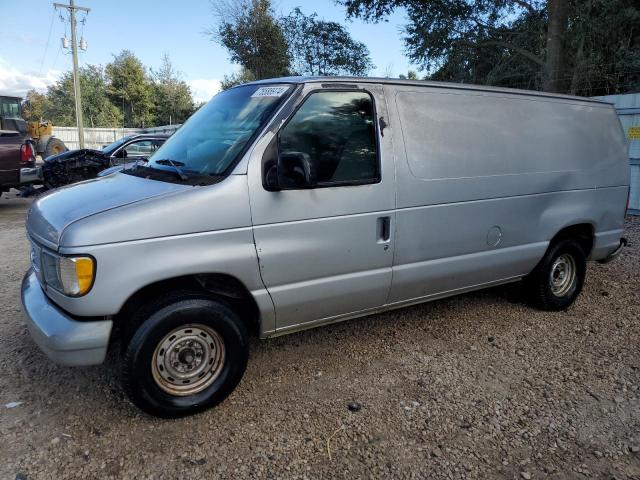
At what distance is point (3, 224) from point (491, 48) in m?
14.6

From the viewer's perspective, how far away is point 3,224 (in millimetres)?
8977

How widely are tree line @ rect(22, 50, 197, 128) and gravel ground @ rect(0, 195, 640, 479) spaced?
4249cm

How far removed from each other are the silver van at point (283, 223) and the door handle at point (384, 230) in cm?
2

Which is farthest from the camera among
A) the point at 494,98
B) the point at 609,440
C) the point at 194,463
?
the point at 494,98

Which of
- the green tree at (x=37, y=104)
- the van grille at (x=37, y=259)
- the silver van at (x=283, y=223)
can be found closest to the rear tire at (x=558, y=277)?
the silver van at (x=283, y=223)

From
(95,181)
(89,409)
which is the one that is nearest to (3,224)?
(95,181)

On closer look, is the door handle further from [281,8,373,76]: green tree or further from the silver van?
[281,8,373,76]: green tree

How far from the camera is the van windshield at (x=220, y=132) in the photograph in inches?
122

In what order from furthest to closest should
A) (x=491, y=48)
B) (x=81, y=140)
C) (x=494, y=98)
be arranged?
1. (x=81, y=140)
2. (x=491, y=48)
3. (x=494, y=98)

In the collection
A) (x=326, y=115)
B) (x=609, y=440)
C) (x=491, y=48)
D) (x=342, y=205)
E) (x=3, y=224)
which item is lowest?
(x=609, y=440)

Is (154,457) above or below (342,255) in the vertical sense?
below

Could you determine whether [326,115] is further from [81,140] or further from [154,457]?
[81,140]

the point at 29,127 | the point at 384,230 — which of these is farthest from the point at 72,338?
the point at 29,127

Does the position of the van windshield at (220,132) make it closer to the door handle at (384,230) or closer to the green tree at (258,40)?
the door handle at (384,230)
